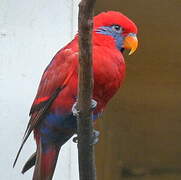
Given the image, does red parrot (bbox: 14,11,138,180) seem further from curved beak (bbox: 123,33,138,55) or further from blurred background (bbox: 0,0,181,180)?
blurred background (bbox: 0,0,181,180)

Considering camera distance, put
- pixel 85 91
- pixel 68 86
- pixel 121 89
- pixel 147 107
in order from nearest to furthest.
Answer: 1. pixel 85 91
2. pixel 68 86
3. pixel 121 89
4. pixel 147 107

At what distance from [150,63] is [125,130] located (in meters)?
0.48

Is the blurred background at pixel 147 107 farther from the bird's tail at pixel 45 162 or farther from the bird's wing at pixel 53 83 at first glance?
the bird's tail at pixel 45 162

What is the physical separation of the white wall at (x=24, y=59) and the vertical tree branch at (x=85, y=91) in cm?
108

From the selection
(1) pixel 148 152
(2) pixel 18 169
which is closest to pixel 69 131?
(2) pixel 18 169

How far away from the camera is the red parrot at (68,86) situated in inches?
103

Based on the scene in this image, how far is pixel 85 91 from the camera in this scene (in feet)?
6.73

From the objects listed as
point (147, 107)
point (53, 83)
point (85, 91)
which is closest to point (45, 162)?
point (53, 83)

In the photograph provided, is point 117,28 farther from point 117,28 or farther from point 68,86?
point 68,86

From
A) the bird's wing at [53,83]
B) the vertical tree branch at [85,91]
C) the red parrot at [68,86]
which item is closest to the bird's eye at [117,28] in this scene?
the red parrot at [68,86]

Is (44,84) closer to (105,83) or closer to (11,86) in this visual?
(105,83)

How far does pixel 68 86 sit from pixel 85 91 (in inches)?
22.6

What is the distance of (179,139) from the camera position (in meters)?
4.44

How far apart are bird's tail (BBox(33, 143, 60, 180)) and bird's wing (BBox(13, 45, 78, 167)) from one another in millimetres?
101
